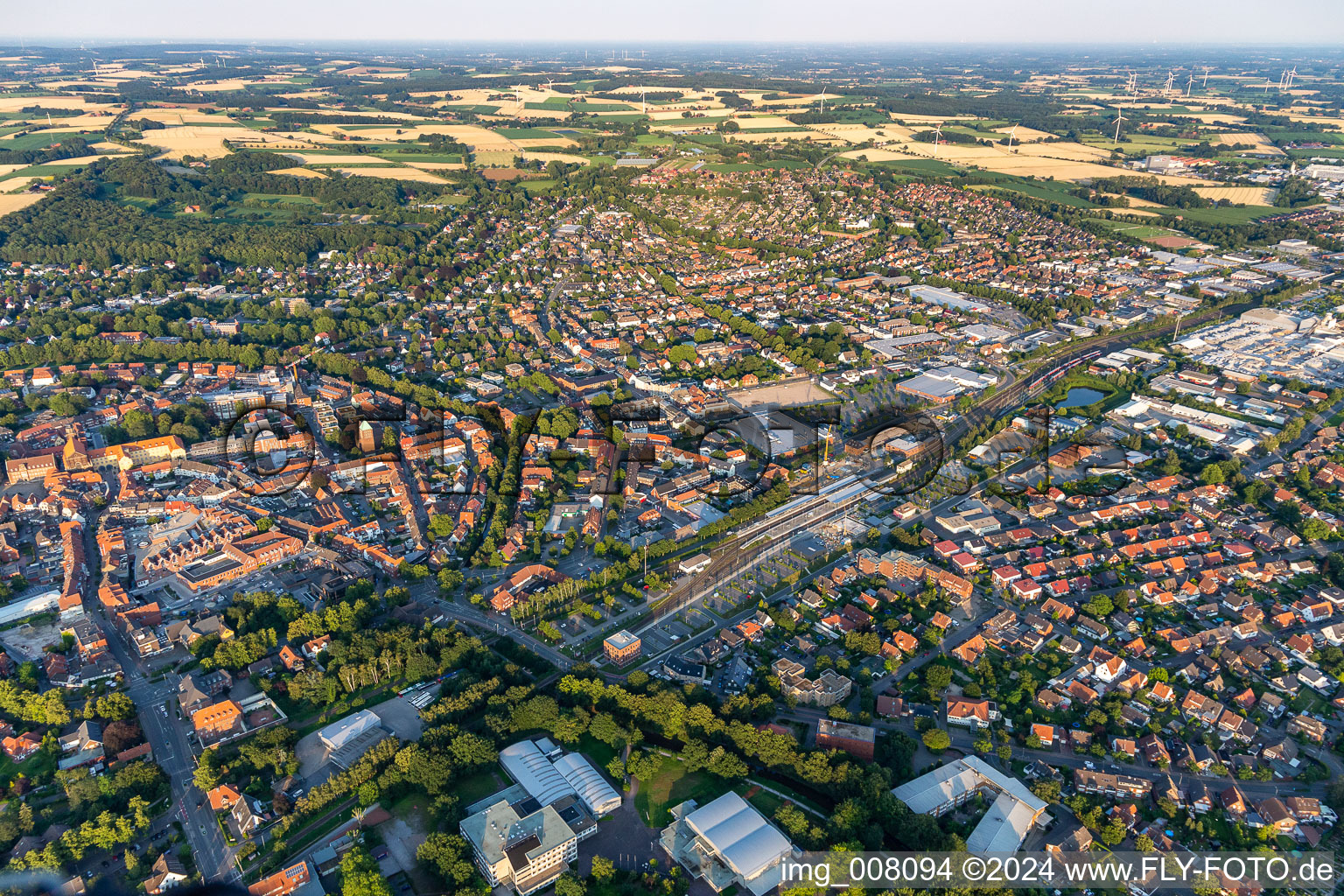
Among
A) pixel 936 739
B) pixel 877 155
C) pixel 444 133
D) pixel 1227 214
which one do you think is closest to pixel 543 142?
pixel 444 133

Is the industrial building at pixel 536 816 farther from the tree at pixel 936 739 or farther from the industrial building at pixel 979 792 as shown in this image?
the tree at pixel 936 739

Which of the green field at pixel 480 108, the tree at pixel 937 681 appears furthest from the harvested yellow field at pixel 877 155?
the tree at pixel 937 681

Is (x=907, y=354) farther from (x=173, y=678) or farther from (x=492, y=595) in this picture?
(x=173, y=678)

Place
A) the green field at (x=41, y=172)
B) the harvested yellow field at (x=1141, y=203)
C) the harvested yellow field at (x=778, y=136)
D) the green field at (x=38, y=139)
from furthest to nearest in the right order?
the harvested yellow field at (x=778, y=136)
the green field at (x=38, y=139)
the harvested yellow field at (x=1141, y=203)
the green field at (x=41, y=172)

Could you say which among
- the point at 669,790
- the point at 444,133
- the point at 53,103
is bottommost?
the point at 669,790

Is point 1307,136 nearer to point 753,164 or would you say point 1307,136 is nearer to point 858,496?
point 753,164


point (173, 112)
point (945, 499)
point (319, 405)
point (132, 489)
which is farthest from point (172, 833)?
point (173, 112)
